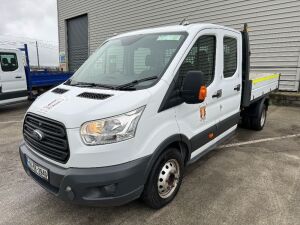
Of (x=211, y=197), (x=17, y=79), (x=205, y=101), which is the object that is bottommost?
(x=211, y=197)

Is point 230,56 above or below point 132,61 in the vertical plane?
above

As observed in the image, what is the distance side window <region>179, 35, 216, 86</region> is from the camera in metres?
2.84

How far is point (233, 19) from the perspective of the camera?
9.67 m

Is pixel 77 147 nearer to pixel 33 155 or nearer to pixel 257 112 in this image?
pixel 33 155

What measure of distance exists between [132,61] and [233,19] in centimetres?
805

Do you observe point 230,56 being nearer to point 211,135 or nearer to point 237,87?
point 237,87

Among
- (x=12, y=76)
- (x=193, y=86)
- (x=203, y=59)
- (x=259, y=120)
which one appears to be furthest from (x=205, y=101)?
(x=12, y=76)

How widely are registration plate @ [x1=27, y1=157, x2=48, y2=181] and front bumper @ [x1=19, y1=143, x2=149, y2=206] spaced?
0.10 meters

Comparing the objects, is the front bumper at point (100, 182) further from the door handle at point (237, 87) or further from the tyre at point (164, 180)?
the door handle at point (237, 87)

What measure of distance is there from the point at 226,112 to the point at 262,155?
1223 mm

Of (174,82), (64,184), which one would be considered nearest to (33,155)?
(64,184)

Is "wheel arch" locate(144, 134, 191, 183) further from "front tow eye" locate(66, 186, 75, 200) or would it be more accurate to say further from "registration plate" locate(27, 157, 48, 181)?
"registration plate" locate(27, 157, 48, 181)

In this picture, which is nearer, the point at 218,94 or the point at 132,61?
the point at 132,61

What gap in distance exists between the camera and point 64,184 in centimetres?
225
